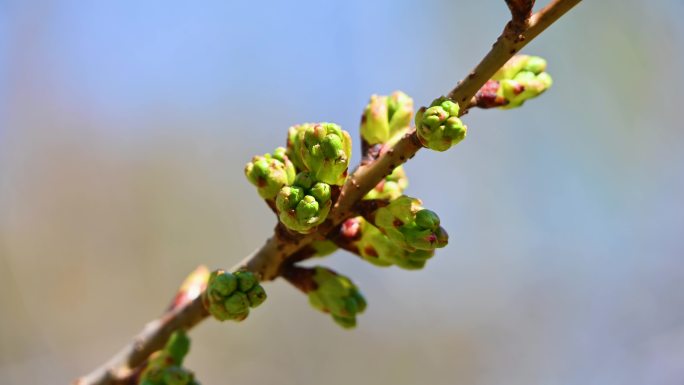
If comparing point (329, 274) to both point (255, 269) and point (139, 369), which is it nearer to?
point (255, 269)

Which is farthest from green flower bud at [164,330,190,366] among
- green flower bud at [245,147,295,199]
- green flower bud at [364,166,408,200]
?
green flower bud at [364,166,408,200]

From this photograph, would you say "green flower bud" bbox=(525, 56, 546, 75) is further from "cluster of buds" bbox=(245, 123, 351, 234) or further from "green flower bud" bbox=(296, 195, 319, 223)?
"green flower bud" bbox=(296, 195, 319, 223)

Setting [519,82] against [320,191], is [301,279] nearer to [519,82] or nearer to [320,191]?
[320,191]

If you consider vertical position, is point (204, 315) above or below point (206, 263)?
below

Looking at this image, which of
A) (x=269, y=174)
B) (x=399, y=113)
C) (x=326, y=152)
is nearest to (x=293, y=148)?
(x=269, y=174)

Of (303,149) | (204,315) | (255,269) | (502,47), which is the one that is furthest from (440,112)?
(204,315)

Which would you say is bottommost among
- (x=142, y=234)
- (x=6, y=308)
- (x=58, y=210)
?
(x=6, y=308)

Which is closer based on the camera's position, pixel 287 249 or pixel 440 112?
pixel 440 112

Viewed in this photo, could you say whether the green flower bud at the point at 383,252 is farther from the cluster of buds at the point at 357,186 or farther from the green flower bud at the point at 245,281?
the green flower bud at the point at 245,281
